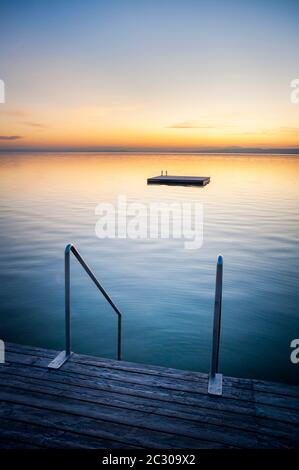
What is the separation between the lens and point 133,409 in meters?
3.04

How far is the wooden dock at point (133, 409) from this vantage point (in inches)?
106

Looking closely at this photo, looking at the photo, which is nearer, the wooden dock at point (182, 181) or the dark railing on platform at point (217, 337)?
the dark railing on platform at point (217, 337)

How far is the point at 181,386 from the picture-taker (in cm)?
336

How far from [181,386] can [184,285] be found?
6.90 meters

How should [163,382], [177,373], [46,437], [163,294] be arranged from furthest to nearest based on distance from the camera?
[163,294] → [177,373] → [163,382] → [46,437]

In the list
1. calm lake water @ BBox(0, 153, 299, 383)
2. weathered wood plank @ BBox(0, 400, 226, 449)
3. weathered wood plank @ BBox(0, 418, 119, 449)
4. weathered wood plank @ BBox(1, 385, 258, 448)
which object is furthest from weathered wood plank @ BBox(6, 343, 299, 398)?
calm lake water @ BBox(0, 153, 299, 383)

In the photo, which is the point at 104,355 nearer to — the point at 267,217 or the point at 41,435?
the point at 41,435

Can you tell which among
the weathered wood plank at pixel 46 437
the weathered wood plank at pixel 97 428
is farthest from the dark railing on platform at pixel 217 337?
the weathered wood plank at pixel 46 437

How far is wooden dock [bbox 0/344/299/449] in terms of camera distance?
270cm

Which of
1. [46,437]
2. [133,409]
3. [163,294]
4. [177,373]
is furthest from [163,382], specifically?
[163,294]

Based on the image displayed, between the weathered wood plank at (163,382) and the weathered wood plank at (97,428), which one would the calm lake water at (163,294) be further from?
the weathered wood plank at (97,428)

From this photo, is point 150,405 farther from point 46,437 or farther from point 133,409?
point 46,437

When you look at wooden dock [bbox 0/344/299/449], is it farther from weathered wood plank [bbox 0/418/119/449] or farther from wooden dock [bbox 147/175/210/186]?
wooden dock [bbox 147/175/210/186]
